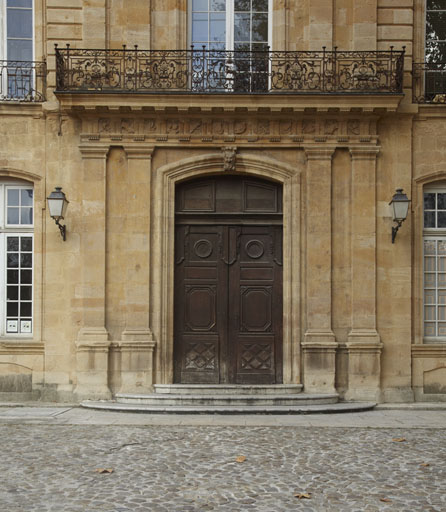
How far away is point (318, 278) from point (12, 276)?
5412 millimetres

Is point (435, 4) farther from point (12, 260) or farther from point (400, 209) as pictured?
point (12, 260)

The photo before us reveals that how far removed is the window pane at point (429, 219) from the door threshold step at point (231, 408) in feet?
11.2

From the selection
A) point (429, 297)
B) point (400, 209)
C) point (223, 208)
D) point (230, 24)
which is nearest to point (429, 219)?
point (400, 209)

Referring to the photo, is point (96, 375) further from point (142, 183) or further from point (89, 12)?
point (89, 12)

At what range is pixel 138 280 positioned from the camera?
473 inches

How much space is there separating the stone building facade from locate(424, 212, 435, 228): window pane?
0.12 feet

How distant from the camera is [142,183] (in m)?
12.1

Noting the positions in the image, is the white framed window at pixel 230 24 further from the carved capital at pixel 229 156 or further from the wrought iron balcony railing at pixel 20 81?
the wrought iron balcony railing at pixel 20 81

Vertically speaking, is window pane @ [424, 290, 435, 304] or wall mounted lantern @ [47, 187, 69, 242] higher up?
wall mounted lantern @ [47, 187, 69, 242]

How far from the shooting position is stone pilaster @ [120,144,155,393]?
1185 centimetres

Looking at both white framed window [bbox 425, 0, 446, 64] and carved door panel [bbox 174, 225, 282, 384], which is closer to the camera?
carved door panel [bbox 174, 225, 282, 384]

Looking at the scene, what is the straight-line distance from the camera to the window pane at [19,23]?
12.6 metres

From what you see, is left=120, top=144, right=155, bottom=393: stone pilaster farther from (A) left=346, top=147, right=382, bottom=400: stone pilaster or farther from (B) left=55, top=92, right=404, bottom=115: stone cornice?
(A) left=346, top=147, right=382, bottom=400: stone pilaster

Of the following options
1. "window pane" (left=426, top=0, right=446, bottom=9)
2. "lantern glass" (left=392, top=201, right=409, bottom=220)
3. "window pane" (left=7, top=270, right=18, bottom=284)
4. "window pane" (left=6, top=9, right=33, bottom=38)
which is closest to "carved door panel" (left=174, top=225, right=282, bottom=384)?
Answer: "lantern glass" (left=392, top=201, right=409, bottom=220)
